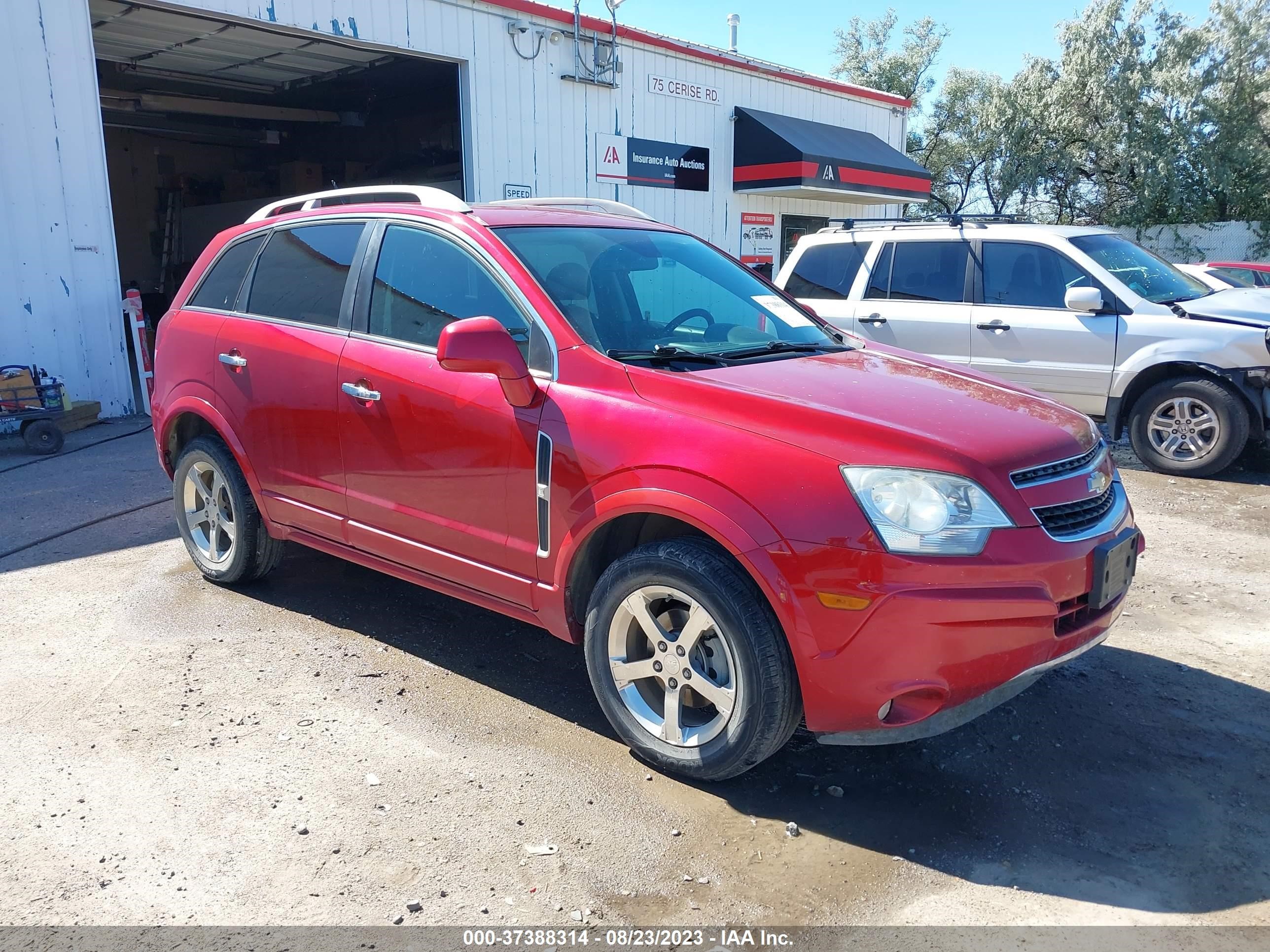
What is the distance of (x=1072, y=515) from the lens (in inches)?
119

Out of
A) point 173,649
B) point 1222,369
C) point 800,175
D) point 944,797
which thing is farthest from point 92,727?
point 800,175

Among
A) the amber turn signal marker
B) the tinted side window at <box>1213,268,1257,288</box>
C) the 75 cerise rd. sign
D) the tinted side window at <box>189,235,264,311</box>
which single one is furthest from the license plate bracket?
the tinted side window at <box>1213,268,1257,288</box>

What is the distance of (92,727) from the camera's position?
3574 mm

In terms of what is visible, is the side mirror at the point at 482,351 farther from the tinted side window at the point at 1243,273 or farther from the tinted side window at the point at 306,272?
the tinted side window at the point at 1243,273

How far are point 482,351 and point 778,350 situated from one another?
1.22 metres

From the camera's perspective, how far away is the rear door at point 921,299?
26.2 feet

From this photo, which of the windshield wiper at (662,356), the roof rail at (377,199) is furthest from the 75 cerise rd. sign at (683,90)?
the windshield wiper at (662,356)

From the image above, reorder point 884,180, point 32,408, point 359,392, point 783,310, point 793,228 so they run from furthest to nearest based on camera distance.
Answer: point 793,228 → point 884,180 → point 32,408 → point 783,310 → point 359,392

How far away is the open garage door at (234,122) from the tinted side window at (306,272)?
703 cm

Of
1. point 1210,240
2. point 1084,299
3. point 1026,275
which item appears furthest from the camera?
point 1210,240

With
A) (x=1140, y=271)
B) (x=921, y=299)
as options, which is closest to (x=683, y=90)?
(x=921, y=299)

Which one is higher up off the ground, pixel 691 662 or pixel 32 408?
pixel 691 662

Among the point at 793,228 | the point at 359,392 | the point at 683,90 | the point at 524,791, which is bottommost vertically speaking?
the point at 524,791

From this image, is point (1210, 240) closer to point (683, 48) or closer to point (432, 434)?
point (683, 48)
